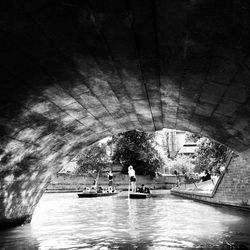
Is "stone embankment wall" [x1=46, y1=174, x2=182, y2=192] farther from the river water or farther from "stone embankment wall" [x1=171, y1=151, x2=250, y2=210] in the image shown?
the river water

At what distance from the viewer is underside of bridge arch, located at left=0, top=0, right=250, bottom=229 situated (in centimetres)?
419

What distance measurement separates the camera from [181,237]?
959 cm

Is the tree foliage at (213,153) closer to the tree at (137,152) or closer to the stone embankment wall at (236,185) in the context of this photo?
the stone embankment wall at (236,185)

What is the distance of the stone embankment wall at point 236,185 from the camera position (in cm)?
1373

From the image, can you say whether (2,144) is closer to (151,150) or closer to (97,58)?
(97,58)

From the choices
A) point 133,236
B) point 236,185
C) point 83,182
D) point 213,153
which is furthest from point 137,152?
point 133,236

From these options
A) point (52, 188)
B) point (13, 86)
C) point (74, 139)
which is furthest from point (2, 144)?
point (52, 188)

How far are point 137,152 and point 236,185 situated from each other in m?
38.0

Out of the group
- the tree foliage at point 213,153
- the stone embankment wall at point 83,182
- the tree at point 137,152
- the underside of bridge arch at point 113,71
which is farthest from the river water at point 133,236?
the stone embankment wall at point 83,182

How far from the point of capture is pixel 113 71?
6.16 m

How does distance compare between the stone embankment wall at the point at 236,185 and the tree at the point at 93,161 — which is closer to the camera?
the stone embankment wall at the point at 236,185

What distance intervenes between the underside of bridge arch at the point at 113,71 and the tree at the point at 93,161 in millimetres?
45034

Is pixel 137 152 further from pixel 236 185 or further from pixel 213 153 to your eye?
pixel 236 185

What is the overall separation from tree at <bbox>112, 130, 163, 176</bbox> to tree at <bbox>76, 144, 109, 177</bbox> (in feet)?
7.49
